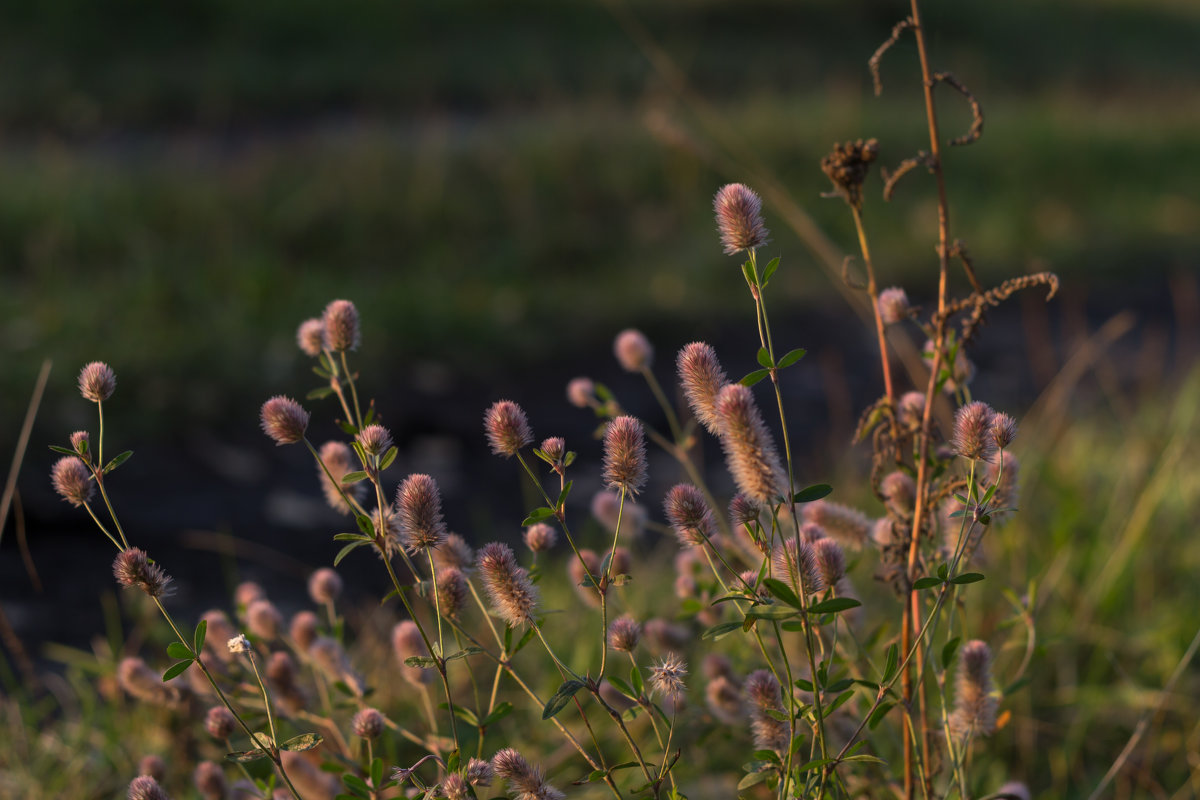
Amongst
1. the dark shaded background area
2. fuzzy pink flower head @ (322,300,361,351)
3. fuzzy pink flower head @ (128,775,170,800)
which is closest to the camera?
fuzzy pink flower head @ (128,775,170,800)

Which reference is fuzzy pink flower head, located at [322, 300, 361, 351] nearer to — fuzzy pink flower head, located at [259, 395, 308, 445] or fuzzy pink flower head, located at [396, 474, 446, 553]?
fuzzy pink flower head, located at [259, 395, 308, 445]

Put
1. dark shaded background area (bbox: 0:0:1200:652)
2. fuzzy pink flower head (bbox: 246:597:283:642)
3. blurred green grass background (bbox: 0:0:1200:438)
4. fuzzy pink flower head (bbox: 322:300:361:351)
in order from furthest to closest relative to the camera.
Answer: blurred green grass background (bbox: 0:0:1200:438), dark shaded background area (bbox: 0:0:1200:652), fuzzy pink flower head (bbox: 246:597:283:642), fuzzy pink flower head (bbox: 322:300:361:351)

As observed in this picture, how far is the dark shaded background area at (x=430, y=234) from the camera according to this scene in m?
4.40

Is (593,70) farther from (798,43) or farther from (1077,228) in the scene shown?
(1077,228)

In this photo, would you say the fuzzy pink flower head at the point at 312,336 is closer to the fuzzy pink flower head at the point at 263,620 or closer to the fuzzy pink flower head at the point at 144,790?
the fuzzy pink flower head at the point at 263,620

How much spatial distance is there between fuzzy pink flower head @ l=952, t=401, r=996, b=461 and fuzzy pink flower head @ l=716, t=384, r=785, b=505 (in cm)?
23

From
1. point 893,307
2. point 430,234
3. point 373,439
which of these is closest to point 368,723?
point 373,439

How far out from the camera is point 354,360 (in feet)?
16.3

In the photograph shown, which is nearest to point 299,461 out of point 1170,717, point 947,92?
point 1170,717

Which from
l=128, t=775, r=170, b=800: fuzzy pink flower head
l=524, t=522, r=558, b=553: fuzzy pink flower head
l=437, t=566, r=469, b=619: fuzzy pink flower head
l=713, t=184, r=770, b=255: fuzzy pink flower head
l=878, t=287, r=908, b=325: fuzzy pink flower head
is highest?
l=713, t=184, r=770, b=255: fuzzy pink flower head

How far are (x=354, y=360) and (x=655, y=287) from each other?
211 centimetres

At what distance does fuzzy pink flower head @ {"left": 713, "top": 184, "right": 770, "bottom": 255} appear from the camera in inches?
45.7

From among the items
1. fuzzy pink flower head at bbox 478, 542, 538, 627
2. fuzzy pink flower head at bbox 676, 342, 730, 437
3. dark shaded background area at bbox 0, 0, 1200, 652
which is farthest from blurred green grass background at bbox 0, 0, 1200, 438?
fuzzy pink flower head at bbox 478, 542, 538, 627

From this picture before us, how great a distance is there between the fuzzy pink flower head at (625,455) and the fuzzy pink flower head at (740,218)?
22 cm
